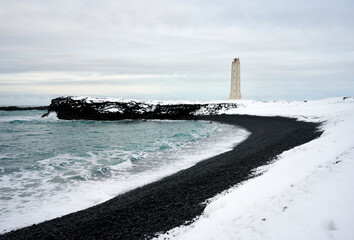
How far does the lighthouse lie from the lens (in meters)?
69.9

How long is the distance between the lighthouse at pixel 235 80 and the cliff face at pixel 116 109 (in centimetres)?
1943

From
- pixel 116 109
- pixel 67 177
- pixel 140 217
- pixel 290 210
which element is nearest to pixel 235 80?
pixel 116 109

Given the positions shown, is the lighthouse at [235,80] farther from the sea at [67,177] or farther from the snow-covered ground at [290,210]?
the snow-covered ground at [290,210]

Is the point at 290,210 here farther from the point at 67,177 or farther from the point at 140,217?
the point at 67,177

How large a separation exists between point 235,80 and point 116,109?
37.8m

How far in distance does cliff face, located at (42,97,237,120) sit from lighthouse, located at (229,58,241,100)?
1943cm

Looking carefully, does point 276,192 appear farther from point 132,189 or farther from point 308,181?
point 132,189

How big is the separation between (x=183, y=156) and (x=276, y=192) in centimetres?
896

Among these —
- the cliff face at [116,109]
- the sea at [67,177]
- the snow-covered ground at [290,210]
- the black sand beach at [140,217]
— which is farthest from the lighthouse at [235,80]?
the snow-covered ground at [290,210]

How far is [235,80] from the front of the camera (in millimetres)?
70625

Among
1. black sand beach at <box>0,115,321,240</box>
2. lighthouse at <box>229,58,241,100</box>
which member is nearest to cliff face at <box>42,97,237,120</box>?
lighthouse at <box>229,58,241,100</box>

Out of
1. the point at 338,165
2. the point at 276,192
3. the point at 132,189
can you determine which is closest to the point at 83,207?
the point at 132,189

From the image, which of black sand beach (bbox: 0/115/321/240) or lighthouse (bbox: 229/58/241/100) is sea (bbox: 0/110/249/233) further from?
lighthouse (bbox: 229/58/241/100)

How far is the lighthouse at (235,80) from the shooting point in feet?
229
